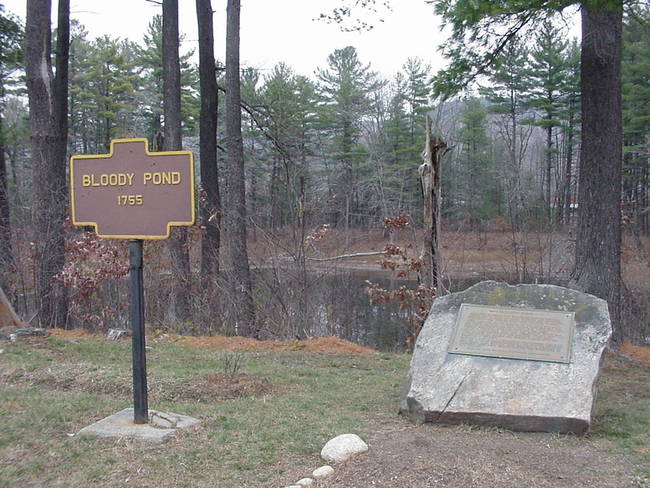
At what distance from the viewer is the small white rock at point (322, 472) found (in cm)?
423

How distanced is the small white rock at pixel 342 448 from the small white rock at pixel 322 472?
6.9 inches

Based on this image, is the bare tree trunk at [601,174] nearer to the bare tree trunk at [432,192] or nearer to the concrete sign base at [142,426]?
the bare tree trunk at [432,192]

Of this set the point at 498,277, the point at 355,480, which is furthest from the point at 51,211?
the point at 355,480

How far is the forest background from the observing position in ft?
42.9

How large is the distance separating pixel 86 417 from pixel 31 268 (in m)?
9.32

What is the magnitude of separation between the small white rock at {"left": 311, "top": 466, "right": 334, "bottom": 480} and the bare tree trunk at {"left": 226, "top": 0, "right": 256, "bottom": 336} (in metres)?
8.63

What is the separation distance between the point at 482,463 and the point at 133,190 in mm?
3138

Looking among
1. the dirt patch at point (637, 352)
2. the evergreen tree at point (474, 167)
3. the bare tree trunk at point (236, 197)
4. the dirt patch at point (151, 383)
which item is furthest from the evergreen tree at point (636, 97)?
the dirt patch at point (151, 383)

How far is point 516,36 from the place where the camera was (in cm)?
948

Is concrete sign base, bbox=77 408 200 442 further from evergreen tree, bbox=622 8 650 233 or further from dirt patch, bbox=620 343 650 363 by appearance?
evergreen tree, bbox=622 8 650 233

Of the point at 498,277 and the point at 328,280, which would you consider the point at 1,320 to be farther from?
the point at 498,277

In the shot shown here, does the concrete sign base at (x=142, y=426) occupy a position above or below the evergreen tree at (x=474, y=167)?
below

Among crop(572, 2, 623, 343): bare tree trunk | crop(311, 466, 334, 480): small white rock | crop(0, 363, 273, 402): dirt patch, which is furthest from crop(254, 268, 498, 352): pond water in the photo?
crop(311, 466, 334, 480): small white rock

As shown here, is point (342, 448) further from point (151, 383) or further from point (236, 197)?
point (236, 197)
